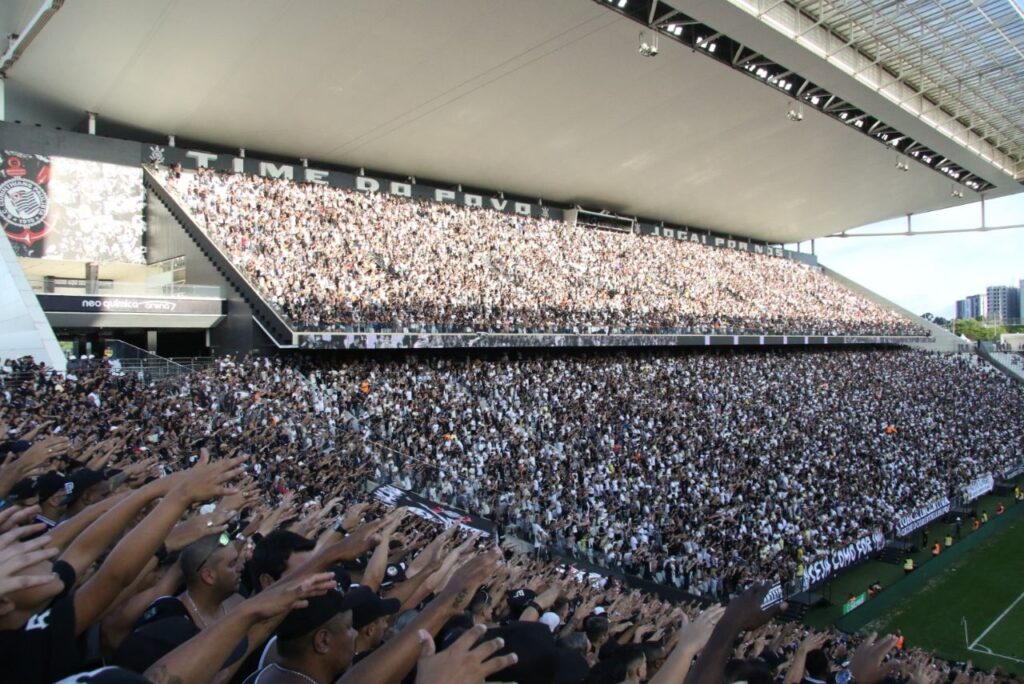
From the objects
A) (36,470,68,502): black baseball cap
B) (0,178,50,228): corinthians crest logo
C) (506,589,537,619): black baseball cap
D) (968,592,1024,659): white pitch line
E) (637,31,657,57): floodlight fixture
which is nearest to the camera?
(36,470,68,502): black baseball cap

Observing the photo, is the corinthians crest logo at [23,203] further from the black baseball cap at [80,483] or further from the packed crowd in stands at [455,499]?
the black baseball cap at [80,483]

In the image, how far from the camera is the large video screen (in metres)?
24.1

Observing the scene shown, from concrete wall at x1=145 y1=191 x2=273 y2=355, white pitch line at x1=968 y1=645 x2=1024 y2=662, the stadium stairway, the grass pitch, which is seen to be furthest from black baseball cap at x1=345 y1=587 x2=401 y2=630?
concrete wall at x1=145 y1=191 x2=273 y2=355

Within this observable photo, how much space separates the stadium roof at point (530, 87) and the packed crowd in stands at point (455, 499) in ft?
32.3

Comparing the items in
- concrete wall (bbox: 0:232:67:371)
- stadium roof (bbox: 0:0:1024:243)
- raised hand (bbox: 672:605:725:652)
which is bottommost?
raised hand (bbox: 672:605:725:652)

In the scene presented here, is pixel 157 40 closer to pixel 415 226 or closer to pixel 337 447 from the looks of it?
pixel 415 226

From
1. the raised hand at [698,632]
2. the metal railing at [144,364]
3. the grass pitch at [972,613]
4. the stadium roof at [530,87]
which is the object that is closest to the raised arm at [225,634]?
the raised hand at [698,632]

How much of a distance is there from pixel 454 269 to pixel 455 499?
49.8ft

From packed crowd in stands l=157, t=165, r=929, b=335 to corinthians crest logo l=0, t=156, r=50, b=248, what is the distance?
4.13 m

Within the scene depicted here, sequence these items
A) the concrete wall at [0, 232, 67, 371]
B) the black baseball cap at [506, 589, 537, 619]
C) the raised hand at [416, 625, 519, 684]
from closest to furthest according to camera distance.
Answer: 1. the raised hand at [416, 625, 519, 684]
2. the black baseball cap at [506, 589, 537, 619]
3. the concrete wall at [0, 232, 67, 371]

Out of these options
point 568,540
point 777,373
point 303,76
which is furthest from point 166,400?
point 777,373

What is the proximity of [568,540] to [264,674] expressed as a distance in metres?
14.3

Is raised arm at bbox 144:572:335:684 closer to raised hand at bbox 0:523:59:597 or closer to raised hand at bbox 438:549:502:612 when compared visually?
raised hand at bbox 0:523:59:597

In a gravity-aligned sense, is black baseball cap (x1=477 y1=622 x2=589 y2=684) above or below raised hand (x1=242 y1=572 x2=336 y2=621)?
below
